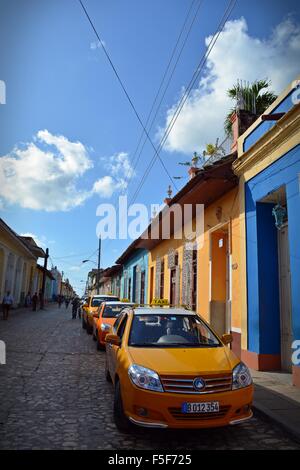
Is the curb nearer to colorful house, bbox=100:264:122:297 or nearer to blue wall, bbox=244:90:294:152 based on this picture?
blue wall, bbox=244:90:294:152

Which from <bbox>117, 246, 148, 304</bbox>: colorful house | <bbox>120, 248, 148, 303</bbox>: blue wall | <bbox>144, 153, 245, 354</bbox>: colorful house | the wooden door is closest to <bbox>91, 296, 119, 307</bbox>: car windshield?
<bbox>144, 153, 245, 354</bbox>: colorful house

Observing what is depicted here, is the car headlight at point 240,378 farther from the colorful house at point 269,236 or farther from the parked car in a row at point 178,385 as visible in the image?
the colorful house at point 269,236

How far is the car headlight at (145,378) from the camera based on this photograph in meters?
4.04

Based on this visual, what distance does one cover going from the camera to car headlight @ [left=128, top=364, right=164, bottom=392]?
4043 mm

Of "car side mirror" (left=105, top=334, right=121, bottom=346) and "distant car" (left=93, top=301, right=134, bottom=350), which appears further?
"distant car" (left=93, top=301, right=134, bottom=350)

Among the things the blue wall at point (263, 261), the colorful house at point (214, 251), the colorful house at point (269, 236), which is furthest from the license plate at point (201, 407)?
the colorful house at point (214, 251)

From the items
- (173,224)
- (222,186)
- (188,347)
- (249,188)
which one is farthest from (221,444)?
(173,224)

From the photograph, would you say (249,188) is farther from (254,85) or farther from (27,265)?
(27,265)

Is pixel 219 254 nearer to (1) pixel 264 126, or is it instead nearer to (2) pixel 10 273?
(1) pixel 264 126

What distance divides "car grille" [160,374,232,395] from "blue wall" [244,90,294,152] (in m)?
5.61

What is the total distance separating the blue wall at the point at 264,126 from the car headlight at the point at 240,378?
532 centimetres

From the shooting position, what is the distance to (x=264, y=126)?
27.8 feet

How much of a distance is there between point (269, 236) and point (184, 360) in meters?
4.92

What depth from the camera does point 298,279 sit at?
673cm
